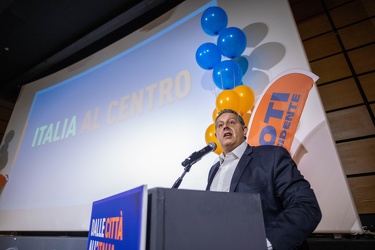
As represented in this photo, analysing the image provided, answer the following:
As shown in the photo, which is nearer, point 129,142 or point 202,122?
point 202,122

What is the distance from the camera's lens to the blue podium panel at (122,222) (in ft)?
1.53

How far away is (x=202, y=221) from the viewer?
0.52 meters

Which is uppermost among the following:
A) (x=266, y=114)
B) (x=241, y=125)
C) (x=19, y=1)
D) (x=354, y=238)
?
(x=19, y=1)

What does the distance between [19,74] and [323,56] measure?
526 cm

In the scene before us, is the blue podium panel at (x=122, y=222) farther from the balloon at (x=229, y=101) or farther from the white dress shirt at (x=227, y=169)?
the balloon at (x=229, y=101)

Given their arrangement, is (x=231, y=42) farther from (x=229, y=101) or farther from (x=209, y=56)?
(x=229, y=101)

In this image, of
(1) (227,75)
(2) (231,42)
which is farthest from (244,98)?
(2) (231,42)

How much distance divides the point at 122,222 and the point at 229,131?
0.93 meters

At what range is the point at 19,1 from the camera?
3145mm

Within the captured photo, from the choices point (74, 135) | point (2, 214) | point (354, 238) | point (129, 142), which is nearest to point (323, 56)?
point (354, 238)

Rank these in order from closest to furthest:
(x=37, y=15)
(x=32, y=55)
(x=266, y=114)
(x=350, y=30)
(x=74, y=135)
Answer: (x=266, y=114) < (x=350, y=30) < (x=74, y=135) < (x=37, y=15) < (x=32, y=55)

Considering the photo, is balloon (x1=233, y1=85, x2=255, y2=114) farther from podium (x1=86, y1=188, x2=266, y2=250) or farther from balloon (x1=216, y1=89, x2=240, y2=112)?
podium (x1=86, y1=188, x2=266, y2=250)

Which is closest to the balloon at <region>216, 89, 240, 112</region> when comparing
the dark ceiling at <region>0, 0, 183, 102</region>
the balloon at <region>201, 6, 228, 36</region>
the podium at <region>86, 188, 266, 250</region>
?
the balloon at <region>201, 6, 228, 36</region>

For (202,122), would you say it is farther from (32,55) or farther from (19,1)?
(32,55)
